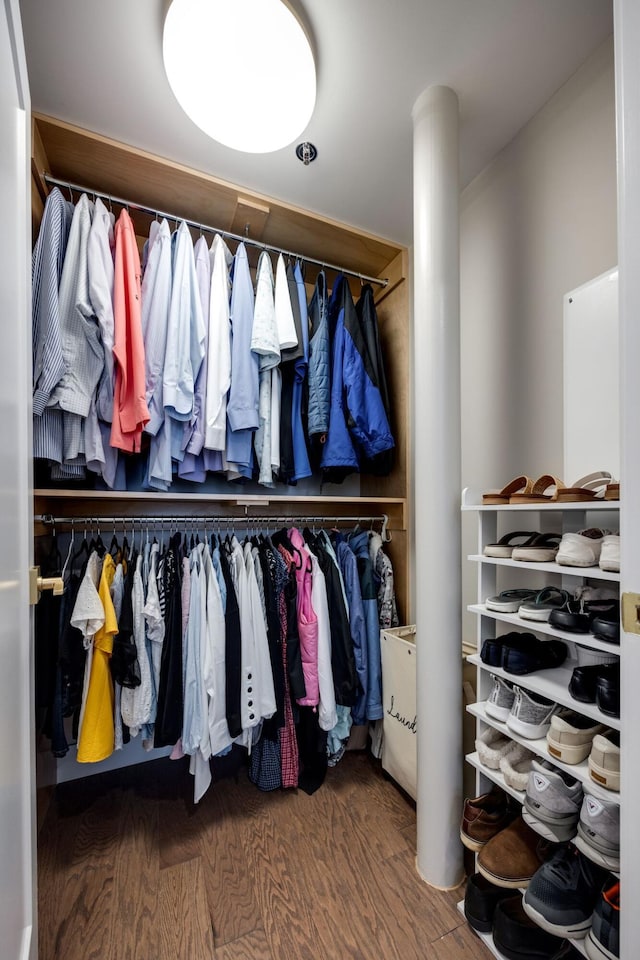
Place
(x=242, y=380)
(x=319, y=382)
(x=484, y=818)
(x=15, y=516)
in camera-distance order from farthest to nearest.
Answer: (x=319, y=382)
(x=242, y=380)
(x=484, y=818)
(x=15, y=516)

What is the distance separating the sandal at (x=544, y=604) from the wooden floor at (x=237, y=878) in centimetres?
86

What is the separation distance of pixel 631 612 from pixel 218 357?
142 cm

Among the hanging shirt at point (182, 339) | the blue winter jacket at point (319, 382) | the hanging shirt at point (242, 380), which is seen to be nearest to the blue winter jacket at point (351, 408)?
the blue winter jacket at point (319, 382)

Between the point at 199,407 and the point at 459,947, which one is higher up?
the point at 199,407

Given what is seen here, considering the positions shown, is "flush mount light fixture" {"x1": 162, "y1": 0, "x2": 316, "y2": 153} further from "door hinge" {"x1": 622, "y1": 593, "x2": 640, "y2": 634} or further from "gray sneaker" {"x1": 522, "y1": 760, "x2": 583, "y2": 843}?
"gray sneaker" {"x1": 522, "y1": 760, "x2": 583, "y2": 843}

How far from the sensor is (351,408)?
1709mm

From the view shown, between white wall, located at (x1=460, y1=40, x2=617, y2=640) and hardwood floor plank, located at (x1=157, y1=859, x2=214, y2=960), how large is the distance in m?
1.22

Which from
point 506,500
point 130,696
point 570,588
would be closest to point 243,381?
point 506,500

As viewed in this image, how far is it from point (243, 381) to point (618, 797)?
1.52 meters

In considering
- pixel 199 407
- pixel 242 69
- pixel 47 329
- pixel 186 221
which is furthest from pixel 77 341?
pixel 242 69

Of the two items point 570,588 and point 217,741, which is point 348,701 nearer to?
point 217,741

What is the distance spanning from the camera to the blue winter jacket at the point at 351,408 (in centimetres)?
171

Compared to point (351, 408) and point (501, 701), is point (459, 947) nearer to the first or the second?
point (501, 701)

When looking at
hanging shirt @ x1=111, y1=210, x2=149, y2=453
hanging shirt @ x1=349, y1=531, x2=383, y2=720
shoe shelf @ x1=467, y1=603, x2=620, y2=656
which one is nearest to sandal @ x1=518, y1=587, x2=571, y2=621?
shoe shelf @ x1=467, y1=603, x2=620, y2=656
